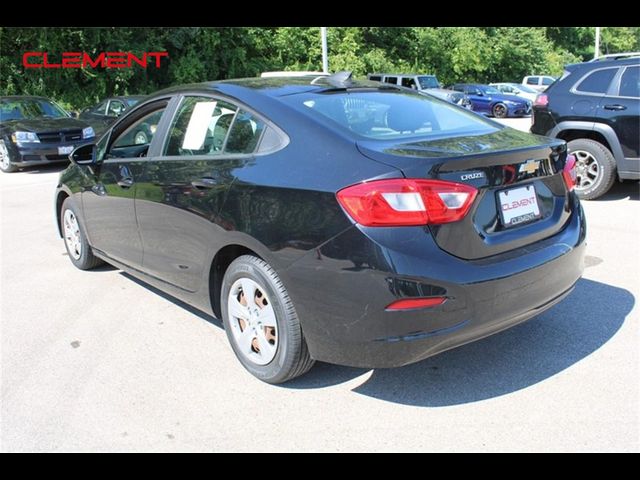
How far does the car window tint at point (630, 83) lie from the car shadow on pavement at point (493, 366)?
4.07 m

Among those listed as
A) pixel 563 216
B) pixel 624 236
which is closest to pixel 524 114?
pixel 624 236

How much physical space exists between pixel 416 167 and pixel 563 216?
1.08m

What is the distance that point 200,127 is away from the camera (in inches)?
137

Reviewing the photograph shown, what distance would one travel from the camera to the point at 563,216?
121 inches

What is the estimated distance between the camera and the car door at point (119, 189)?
3.95 metres

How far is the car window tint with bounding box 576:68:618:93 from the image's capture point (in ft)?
23.0

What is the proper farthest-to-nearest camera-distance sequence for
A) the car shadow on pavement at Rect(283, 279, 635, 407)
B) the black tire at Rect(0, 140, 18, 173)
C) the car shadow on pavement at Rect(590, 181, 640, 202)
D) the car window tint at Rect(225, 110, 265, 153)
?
the black tire at Rect(0, 140, 18, 173), the car shadow on pavement at Rect(590, 181, 640, 202), the car window tint at Rect(225, 110, 265, 153), the car shadow on pavement at Rect(283, 279, 635, 407)

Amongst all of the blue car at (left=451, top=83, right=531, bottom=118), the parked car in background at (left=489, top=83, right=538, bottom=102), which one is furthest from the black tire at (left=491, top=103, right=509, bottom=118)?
the parked car in background at (left=489, top=83, right=538, bottom=102)

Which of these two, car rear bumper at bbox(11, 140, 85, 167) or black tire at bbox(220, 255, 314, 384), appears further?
car rear bumper at bbox(11, 140, 85, 167)

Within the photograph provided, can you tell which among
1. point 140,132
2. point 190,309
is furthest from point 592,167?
point 140,132

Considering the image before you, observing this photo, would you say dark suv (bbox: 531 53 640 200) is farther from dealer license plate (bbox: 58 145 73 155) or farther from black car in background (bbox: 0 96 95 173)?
black car in background (bbox: 0 96 95 173)

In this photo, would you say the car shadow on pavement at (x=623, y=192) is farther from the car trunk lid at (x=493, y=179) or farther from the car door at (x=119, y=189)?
the car door at (x=119, y=189)

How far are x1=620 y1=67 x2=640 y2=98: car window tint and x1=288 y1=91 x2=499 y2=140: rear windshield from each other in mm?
4192

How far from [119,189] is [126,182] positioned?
0.14 meters
